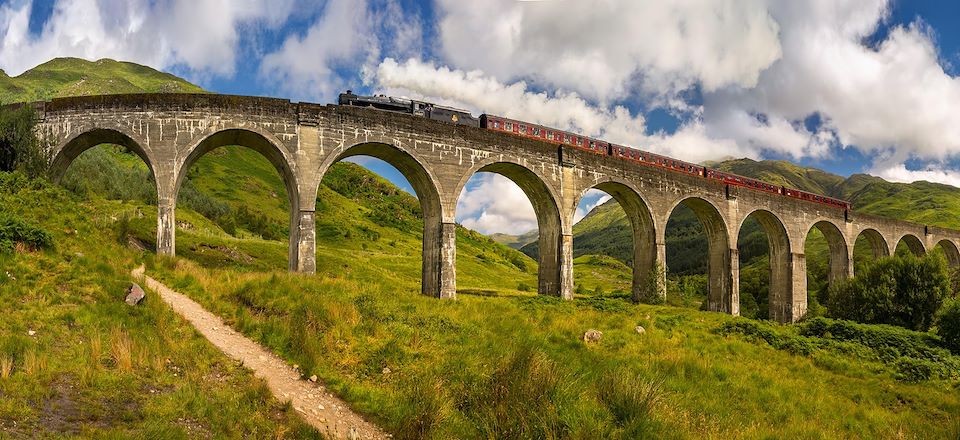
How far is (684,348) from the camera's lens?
58.6ft

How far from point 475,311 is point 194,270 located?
10.2 metres

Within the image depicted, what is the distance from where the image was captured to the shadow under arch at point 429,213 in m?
24.8

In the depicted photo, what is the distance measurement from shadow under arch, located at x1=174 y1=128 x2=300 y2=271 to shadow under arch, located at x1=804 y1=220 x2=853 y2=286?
43.8 m

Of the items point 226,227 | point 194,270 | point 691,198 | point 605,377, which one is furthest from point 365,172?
point 605,377

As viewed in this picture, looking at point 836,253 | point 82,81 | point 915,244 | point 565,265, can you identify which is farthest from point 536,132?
point 82,81

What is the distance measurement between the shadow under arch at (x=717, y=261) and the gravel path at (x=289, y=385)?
29573 millimetres

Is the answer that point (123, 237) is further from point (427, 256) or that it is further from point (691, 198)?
point (691, 198)

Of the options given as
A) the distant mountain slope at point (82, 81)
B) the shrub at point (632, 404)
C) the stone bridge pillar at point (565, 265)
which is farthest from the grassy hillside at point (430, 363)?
the distant mountain slope at point (82, 81)

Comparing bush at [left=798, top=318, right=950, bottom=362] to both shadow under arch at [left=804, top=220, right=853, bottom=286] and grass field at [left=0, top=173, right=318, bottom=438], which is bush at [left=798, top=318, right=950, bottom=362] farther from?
shadow under arch at [left=804, top=220, right=853, bottom=286]

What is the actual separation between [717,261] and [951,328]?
624 inches

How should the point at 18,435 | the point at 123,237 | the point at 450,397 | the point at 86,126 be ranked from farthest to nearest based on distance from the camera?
1. the point at 123,237
2. the point at 86,126
3. the point at 450,397
4. the point at 18,435

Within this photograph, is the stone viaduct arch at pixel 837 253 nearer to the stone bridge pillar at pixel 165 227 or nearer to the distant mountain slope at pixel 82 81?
the stone bridge pillar at pixel 165 227

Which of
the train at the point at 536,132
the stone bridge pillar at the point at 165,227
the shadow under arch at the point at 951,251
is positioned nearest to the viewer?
the stone bridge pillar at the point at 165,227

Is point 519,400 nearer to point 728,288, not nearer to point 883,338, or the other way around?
point 883,338
